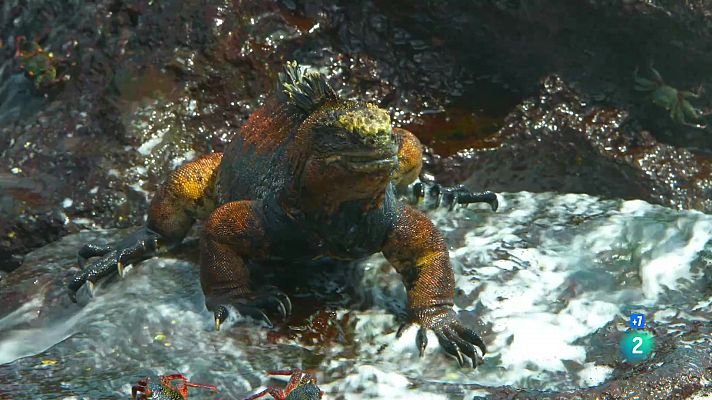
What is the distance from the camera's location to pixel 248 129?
4871mm

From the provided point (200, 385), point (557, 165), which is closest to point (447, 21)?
point (557, 165)

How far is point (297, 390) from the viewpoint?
340cm

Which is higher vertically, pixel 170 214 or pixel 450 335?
pixel 170 214

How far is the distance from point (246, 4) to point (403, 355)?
3235mm

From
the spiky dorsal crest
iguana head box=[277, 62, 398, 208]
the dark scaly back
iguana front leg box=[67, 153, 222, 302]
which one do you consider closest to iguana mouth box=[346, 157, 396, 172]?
iguana head box=[277, 62, 398, 208]

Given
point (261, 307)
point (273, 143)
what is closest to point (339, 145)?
point (273, 143)

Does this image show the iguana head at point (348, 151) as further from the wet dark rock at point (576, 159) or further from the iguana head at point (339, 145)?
the wet dark rock at point (576, 159)

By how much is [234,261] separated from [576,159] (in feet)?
9.62

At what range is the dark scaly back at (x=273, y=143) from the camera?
418cm

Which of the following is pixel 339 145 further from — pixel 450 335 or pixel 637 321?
pixel 637 321

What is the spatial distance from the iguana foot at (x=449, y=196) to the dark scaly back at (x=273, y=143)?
114 centimetres

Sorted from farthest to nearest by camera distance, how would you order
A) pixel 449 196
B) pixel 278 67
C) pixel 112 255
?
pixel 278 67 → pixel 449 196 → pixel 112 255

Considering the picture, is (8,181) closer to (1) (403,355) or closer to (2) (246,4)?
(2) (246,4)

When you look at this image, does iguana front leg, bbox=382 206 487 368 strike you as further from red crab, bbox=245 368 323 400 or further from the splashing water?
red crab, bbox=245 368 323 400
